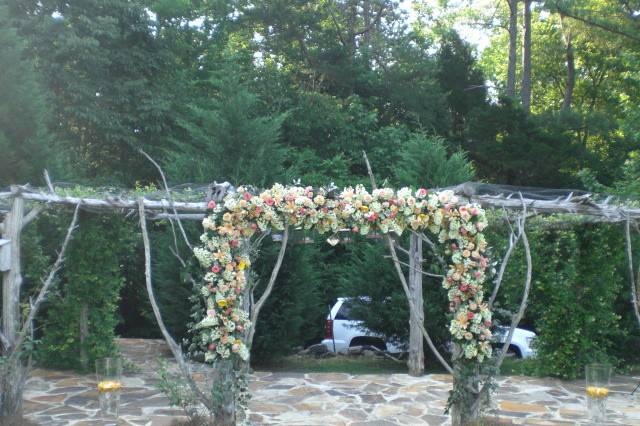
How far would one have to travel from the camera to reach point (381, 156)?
16.2m

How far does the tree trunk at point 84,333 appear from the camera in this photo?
29.3 feet

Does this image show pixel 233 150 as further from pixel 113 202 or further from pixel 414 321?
pixel 414 321

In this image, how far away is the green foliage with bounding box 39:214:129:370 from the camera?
29.2ft

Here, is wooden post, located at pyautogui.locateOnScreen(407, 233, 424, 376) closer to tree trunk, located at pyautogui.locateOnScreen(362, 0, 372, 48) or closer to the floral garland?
the floral garland

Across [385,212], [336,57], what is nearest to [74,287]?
[385,212]

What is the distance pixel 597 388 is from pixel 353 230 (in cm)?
271

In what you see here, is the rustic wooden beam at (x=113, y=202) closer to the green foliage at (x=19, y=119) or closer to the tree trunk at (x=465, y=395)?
the tree trunk at (x=465, y=395)

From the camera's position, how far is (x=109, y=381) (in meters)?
6.15

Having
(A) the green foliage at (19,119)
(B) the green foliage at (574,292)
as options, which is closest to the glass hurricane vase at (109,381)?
(B) the green foliage at (574,292)

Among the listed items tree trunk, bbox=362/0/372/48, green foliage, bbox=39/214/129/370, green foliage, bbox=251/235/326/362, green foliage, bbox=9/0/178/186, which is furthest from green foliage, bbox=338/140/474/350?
tree trunk, bbox=362/0/372/48

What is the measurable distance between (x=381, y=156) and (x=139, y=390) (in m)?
9.53

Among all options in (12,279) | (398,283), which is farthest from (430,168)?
(12,279)

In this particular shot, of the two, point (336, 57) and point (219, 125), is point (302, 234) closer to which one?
point (219, 125)

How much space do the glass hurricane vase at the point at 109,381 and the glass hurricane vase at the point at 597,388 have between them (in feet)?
14.2
